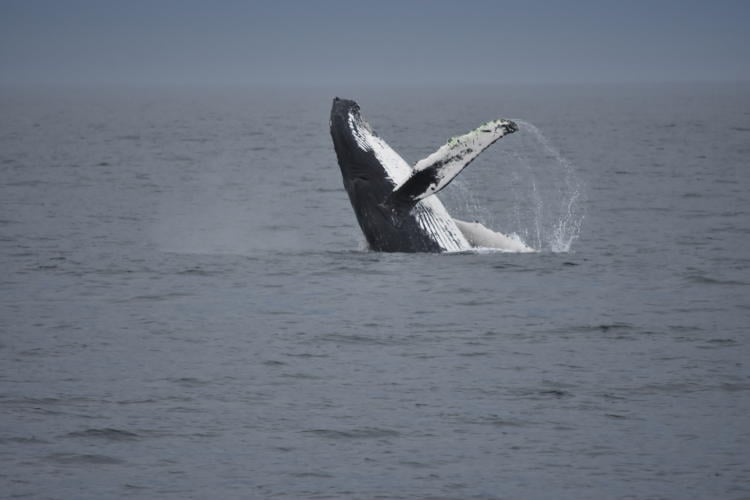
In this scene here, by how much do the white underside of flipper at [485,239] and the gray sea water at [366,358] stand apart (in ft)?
1.16

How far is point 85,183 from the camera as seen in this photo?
3534cm

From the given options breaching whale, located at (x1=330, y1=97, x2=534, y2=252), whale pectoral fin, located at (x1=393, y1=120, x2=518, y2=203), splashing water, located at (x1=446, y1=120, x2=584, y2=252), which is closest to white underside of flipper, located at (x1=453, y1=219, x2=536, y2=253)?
breaching whale, located at (x1=330, y1=97, x2=534, y2=252)

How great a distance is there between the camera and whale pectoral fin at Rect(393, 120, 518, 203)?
1530 centimetres

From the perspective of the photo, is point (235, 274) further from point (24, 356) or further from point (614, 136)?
point (614, 136)

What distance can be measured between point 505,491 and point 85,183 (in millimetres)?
27219

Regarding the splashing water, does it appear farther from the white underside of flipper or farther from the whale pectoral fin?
the white underside of flipper

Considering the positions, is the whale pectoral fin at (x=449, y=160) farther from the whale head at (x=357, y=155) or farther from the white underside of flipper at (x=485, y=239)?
the white underside of flipper at (x=485, y=239)

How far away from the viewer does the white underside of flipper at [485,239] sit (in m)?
18.5

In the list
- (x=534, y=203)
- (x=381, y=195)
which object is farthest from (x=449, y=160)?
(x=534, y=203)

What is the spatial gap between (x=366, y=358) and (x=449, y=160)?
3.29 metres

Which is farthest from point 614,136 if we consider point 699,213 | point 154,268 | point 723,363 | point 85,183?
point 723,363

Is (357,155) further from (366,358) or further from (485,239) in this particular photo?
(366,358)

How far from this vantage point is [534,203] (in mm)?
29344

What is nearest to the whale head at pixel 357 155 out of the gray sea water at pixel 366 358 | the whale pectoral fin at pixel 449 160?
the whale pectoral fin at pixel 449 160
